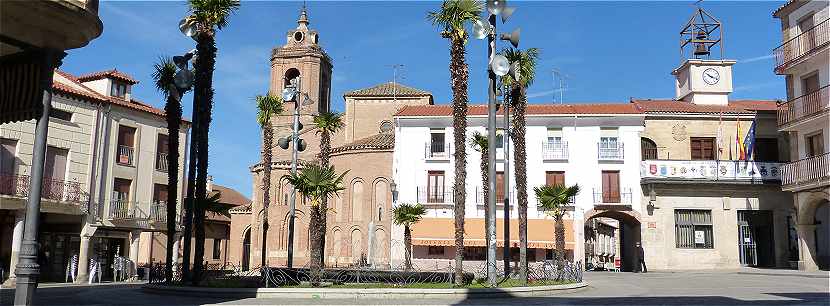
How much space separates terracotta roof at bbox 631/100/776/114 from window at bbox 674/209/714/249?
563cm

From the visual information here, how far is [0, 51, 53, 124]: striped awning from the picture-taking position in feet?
35.1

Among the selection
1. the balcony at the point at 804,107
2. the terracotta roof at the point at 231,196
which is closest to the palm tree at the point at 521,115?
the balcony at the point at 804,107

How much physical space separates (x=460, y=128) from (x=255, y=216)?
3602 cm

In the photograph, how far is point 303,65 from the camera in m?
64.0

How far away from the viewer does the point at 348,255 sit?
1895 inches

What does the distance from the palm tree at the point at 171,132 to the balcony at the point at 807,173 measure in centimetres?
2710

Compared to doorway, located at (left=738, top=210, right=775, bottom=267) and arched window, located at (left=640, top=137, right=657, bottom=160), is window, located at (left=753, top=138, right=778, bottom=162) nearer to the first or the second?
doorway, located at (left=738, top=210, right=775, bottom=267)

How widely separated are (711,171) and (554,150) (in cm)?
825

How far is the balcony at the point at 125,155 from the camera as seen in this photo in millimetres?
32406

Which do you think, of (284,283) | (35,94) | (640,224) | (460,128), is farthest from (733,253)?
(35,94)

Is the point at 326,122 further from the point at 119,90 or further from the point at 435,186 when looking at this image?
the point at 119,90

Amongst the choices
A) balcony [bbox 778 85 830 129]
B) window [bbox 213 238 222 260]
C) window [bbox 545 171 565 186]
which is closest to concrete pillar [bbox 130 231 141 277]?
window [bbox 545 171 565 186]

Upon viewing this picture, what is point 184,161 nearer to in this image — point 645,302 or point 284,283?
point 284,283

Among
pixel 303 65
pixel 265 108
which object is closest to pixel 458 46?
pixel 265 108
